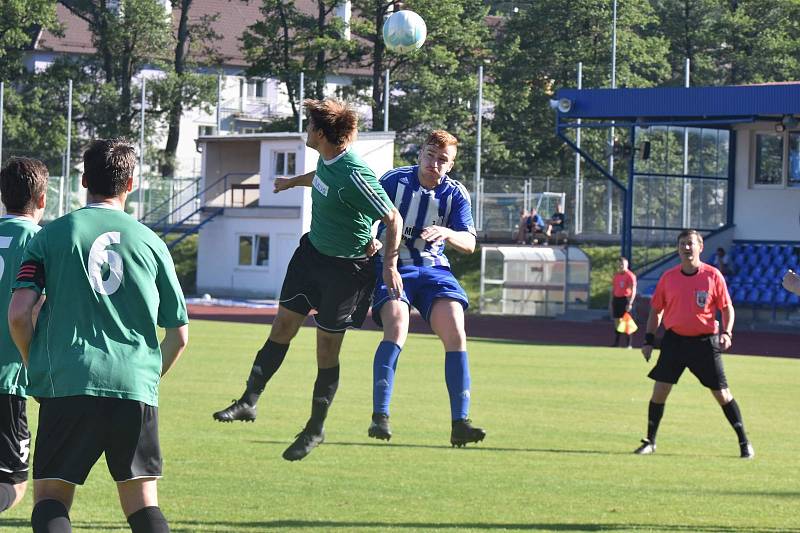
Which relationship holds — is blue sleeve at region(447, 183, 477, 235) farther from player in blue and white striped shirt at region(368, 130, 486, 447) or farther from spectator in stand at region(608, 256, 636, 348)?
spectator in stand at region(608, 256, 636, 348)

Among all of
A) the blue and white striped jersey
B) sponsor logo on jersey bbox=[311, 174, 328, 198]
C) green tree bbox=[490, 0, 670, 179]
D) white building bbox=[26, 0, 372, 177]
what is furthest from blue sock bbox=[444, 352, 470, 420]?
white building bbox=[26, 0, 372, 177]

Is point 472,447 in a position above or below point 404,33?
below

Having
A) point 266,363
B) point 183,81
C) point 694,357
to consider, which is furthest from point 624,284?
point 183,81

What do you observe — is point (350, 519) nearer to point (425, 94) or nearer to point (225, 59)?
point (425, 94)

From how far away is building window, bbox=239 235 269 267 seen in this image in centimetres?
5362

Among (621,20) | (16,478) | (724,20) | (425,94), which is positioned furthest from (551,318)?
(16,478)

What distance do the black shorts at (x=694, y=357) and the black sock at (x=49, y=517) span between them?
10766mm

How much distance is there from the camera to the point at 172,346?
7023mm

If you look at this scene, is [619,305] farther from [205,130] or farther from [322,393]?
[205,130]

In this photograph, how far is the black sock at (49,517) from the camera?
21.8ft

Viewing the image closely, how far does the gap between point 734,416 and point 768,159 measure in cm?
2477

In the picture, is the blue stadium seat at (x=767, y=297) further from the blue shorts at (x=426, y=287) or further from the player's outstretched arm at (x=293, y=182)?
the player's outstretched arm at (x=293, y=182)

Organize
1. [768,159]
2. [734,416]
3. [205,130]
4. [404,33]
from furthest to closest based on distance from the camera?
[205,130] < [768,159] < [734,416] < [404,33]

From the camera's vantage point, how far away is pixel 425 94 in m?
60.2
